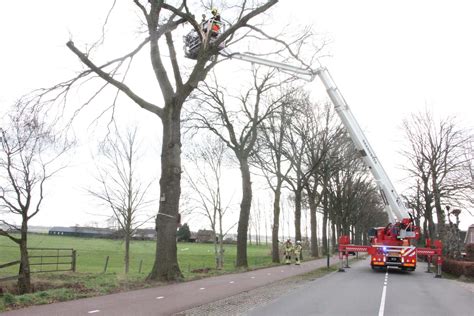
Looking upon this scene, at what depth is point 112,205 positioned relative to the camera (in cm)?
2964

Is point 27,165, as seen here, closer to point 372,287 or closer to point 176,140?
point 176,140

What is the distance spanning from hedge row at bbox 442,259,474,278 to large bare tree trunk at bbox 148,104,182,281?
14.5 meters

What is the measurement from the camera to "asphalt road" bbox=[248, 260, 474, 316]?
1115 centimetres

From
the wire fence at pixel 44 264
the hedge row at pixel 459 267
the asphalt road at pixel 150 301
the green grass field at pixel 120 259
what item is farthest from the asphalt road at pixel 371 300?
the wire fence at pixel 44 264

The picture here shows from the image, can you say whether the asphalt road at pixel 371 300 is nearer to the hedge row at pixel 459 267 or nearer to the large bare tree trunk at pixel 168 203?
the large bare tree trunk at pixel 168 203

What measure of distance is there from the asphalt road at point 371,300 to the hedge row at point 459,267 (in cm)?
465

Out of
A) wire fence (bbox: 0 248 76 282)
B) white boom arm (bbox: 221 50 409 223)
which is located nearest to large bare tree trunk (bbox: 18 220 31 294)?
wire fence (bbox: 0 248 76 282)

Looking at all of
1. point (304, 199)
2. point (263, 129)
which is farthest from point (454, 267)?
point (304, 199)

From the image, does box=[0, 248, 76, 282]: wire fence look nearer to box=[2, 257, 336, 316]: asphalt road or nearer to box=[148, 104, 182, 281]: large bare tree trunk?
box=[148, 104, 182, 281]: large bare tree trunk

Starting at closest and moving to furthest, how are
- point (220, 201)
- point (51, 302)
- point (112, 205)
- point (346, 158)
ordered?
point (51, 302) < point (112, 205) < point (220, 201) < point (346, 158)

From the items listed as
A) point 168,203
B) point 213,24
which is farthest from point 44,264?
point 213,24

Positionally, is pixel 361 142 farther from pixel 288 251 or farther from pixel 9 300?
pixel 9 300

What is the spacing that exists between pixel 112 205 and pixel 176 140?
49.5ft

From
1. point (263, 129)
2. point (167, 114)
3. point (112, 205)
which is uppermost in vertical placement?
point (263, 129)
